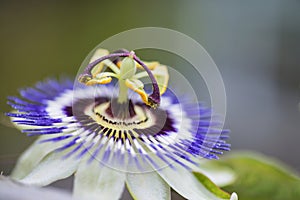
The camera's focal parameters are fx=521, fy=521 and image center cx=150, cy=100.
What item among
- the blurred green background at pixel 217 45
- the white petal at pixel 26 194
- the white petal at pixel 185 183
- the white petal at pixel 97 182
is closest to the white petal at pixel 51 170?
the white petal at pixel 97 182

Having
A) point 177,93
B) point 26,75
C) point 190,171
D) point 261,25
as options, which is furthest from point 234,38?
point 190,171

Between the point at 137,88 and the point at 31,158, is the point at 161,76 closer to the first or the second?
the point at 137,88

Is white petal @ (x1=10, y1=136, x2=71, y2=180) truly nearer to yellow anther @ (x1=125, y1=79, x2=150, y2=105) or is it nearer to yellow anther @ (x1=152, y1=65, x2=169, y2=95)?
yellow anther @ (x1=125, y1=79, x2=150, y2=105)

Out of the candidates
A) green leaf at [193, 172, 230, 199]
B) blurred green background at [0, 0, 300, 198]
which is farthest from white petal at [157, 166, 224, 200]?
blurred green background at [0, 0, 300, 198]

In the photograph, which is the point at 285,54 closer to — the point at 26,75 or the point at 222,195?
the point at 26,75

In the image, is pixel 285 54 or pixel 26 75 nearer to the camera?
pixel 26 75

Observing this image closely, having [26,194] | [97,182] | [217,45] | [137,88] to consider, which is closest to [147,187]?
[97,182]
